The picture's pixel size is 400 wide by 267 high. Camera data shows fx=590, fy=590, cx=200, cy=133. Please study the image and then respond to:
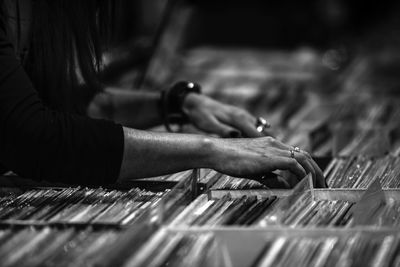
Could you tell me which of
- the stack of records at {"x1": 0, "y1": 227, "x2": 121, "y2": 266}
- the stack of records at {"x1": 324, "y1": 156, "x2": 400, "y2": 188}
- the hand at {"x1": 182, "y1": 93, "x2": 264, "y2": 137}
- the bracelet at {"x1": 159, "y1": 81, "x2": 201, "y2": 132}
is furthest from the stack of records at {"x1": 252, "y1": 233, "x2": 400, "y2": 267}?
the bracelet at {"x1": 159, "y1": 81, "x2": 201, "y2": 132}

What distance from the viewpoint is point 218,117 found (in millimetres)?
1841

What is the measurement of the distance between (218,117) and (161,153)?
64 cm

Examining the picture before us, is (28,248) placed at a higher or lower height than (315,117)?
higher

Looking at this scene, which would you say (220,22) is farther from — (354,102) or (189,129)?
(189,129)

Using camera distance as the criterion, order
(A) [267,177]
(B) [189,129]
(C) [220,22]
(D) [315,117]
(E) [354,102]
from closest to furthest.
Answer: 1. (A) [267,177]
2. (B) [189,129]
3. (D) [315,117]
4. (E) [354,102]
5. (C) [220,22]

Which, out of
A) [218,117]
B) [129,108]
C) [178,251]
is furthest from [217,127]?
[178,251]

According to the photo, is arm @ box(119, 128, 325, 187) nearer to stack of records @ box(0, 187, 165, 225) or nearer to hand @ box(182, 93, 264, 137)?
stack of records @ box(0, 187, 165, 225)

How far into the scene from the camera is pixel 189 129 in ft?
6.53

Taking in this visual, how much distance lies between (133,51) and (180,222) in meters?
2.57

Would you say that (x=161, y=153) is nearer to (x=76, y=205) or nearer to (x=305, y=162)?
(x=76, y=205)

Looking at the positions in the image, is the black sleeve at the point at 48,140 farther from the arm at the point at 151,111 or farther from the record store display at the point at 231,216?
the arm at the point at 151,111

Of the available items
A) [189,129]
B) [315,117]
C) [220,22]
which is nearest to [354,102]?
[315,117]

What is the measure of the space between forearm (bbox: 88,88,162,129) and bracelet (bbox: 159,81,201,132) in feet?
0.08

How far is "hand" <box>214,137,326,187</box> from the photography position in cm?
124
